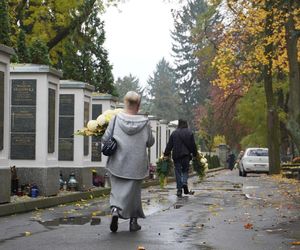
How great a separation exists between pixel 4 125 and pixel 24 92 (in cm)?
261

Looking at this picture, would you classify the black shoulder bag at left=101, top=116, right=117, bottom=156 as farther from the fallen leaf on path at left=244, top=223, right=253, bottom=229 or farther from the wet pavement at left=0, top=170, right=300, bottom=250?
the fallen leaf on path at left=244, top=223, right=253, bottom=229

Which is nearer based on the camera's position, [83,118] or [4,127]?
[4,127]

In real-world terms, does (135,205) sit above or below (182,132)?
below

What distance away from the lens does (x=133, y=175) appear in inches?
366

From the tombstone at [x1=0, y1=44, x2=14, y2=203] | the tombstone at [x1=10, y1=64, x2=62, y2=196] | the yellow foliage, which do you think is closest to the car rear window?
the yellow foliage

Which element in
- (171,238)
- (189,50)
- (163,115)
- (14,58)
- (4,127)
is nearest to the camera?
(171,238)

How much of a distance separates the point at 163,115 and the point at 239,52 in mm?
81841

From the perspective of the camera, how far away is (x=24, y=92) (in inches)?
615

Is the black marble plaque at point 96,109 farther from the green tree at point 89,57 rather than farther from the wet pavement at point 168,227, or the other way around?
the green tree at point 89,57

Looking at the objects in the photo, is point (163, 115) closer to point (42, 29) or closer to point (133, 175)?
point (42, 29)

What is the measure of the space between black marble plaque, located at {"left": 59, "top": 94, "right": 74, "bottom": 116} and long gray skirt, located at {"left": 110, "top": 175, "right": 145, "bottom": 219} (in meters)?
9.58

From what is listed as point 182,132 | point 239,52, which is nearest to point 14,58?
point 182,132

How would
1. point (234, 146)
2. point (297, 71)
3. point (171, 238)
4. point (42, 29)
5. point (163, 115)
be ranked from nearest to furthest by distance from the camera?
1. point (171, 238)
2. point (297, 71)
3. point (42, 29)
4. point (234, 146)
5. point (163, 115)

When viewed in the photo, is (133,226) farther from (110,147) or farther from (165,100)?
(165,100)
